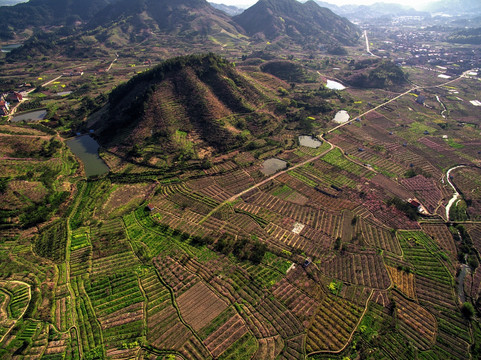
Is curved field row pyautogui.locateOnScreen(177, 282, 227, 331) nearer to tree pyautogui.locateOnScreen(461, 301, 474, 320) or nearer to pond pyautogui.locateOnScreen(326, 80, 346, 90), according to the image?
tree pyautogui.locateOnScreen(461, 301, 474, 320)

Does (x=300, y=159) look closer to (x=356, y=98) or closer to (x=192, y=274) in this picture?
(x=192, y=274)

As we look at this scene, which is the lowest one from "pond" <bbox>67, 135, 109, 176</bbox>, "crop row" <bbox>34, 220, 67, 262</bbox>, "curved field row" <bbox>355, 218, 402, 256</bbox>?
"curved field row" <bbox>355, 218, 402, 256</bbox>

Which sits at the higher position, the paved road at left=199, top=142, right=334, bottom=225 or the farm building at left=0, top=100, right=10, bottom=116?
the farm building at left=0, top=100, right=10, bottom=116

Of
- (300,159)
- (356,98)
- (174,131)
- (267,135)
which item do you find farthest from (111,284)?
(356,98)

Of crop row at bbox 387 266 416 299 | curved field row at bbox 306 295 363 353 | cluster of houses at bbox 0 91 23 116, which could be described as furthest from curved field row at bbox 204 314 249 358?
cluster of houses at bbox 0 91 23 116

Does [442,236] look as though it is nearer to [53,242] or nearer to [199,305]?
[199,305]
